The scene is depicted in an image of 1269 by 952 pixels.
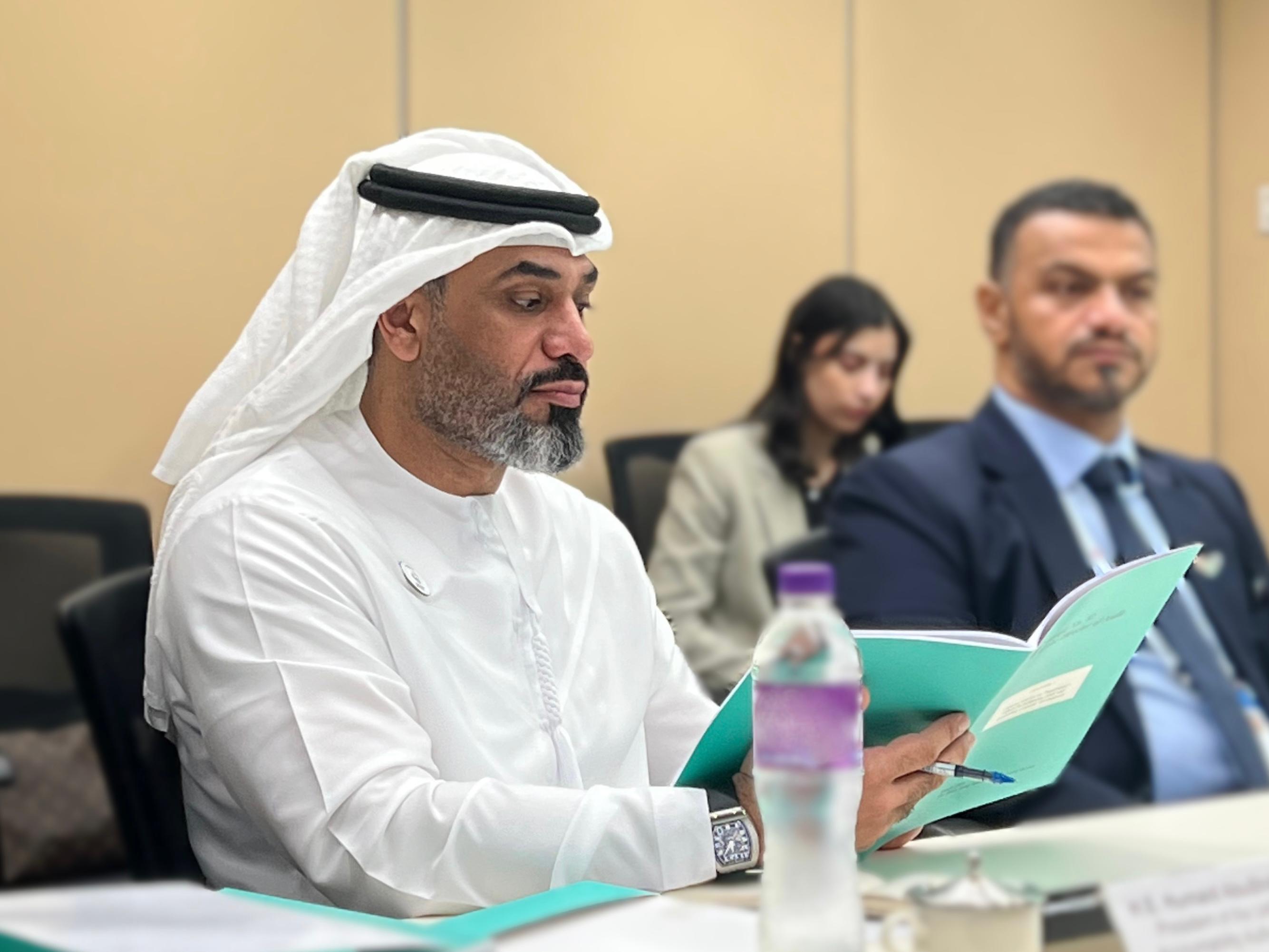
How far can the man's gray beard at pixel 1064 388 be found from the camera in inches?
103

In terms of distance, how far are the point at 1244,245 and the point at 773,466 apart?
2.48 metres

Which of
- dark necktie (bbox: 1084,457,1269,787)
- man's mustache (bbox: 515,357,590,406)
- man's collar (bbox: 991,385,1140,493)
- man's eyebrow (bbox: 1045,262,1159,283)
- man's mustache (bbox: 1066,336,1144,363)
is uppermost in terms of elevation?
man's eyebrow (bbox: 1045,262,1159,283)

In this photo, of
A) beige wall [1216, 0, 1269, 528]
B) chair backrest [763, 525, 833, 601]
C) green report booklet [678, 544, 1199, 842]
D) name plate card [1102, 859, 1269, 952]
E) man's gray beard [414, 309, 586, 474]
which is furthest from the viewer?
beige wall [1216, 0, 1269, 528]

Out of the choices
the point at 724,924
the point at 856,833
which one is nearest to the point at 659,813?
the point at 856,833

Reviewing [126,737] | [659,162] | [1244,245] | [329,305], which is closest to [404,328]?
[329,305]

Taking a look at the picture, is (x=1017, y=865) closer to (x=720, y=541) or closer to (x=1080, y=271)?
(x=1080, y=271)

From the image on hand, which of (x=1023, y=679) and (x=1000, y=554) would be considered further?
(x=1000, y=554)

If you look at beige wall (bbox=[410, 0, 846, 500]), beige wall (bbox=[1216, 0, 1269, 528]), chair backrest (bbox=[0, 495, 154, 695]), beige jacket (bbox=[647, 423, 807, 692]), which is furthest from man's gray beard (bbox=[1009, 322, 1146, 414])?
beige wall (bbox=[1216, 0, 1269, 528])

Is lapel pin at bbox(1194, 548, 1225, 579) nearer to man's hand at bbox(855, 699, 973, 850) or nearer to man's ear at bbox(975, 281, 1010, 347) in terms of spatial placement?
man's ear at bbox(975, 281, 1010, 347)

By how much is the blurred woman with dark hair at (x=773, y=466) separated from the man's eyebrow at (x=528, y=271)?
6.08 ft

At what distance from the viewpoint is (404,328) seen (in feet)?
5.80

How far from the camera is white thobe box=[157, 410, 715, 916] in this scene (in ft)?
4.43

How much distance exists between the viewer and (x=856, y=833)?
133 centimetres

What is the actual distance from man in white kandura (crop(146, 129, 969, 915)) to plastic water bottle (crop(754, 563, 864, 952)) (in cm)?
44
